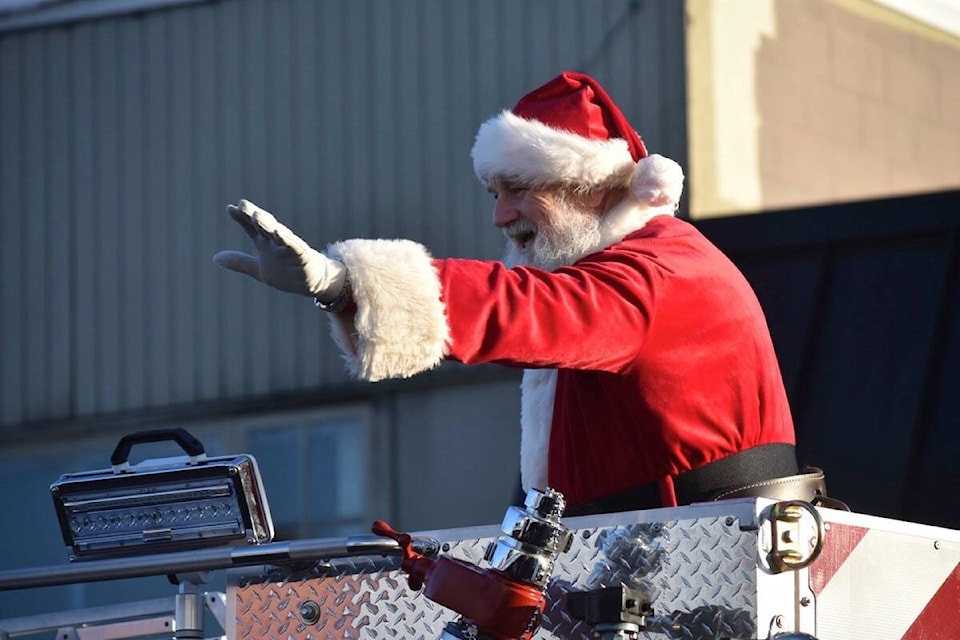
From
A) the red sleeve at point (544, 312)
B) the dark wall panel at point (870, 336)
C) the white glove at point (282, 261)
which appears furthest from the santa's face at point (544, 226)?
the dark wall panel at point (870, 336)

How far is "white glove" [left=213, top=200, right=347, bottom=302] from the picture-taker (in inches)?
103

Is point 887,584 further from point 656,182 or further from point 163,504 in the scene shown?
point 163,504

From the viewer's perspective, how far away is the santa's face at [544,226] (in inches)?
152

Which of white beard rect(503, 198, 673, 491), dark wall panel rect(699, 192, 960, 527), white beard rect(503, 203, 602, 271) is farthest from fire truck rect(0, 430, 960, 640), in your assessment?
dark wall panel rect(699, 192, 960, 527)

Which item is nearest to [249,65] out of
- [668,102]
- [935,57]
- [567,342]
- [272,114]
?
[272,114]

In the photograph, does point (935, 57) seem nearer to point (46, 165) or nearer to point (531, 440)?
point (46, 165)

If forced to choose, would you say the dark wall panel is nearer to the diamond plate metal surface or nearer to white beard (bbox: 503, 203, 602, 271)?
white beard (bbox: 503, 203, 602, 271)

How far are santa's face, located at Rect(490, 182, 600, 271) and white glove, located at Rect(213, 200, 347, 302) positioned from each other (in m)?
1.10

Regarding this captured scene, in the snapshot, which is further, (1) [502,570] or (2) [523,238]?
(2) [523,238]

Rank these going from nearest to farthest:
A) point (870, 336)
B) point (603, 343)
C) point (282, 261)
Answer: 1. point (282, 261)
2. point (603, 343)
3. point (870, 336)

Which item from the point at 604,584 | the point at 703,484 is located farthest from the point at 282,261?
the point at 703,484

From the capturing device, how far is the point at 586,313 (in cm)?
306

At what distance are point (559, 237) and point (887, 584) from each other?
1.21m

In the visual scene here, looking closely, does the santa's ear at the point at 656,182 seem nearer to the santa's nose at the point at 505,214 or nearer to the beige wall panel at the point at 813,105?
the santa's nose at the point at 505,214
